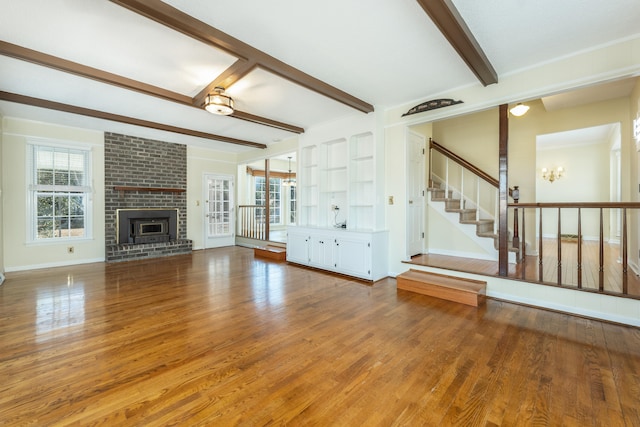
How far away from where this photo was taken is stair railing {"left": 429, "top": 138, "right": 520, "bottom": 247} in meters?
5.22

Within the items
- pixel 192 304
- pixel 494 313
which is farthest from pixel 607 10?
pixel 192 304

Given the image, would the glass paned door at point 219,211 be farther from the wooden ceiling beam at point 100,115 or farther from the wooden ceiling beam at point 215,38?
the wooden ceiling beam at point 215,38

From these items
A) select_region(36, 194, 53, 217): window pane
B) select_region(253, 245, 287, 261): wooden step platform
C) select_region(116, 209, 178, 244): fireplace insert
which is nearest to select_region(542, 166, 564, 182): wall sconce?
select_region(253, 245, 287, 261): wooden step platform

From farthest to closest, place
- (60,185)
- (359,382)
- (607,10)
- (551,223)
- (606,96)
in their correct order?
(551,223) → (60,185) → (606,96) → (607,10) → (359,382)

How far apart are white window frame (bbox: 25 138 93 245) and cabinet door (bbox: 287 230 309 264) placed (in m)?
4.31

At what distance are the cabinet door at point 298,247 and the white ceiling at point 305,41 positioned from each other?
2620 millimetres

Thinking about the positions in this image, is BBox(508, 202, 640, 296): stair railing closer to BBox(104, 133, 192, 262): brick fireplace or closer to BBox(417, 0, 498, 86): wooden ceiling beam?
BBox(417, 0, 498, 86): wooden ceiling beam

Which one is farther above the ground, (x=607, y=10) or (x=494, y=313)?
(x=607, y=10)

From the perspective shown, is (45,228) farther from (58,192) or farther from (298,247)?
(298,247)

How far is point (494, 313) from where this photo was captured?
3.22m

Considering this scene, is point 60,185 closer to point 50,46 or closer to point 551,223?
point 50,46

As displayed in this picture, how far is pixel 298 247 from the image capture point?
5.75 metres

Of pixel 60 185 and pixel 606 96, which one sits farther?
pixel 60 185

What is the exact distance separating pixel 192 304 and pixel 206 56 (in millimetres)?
2916
